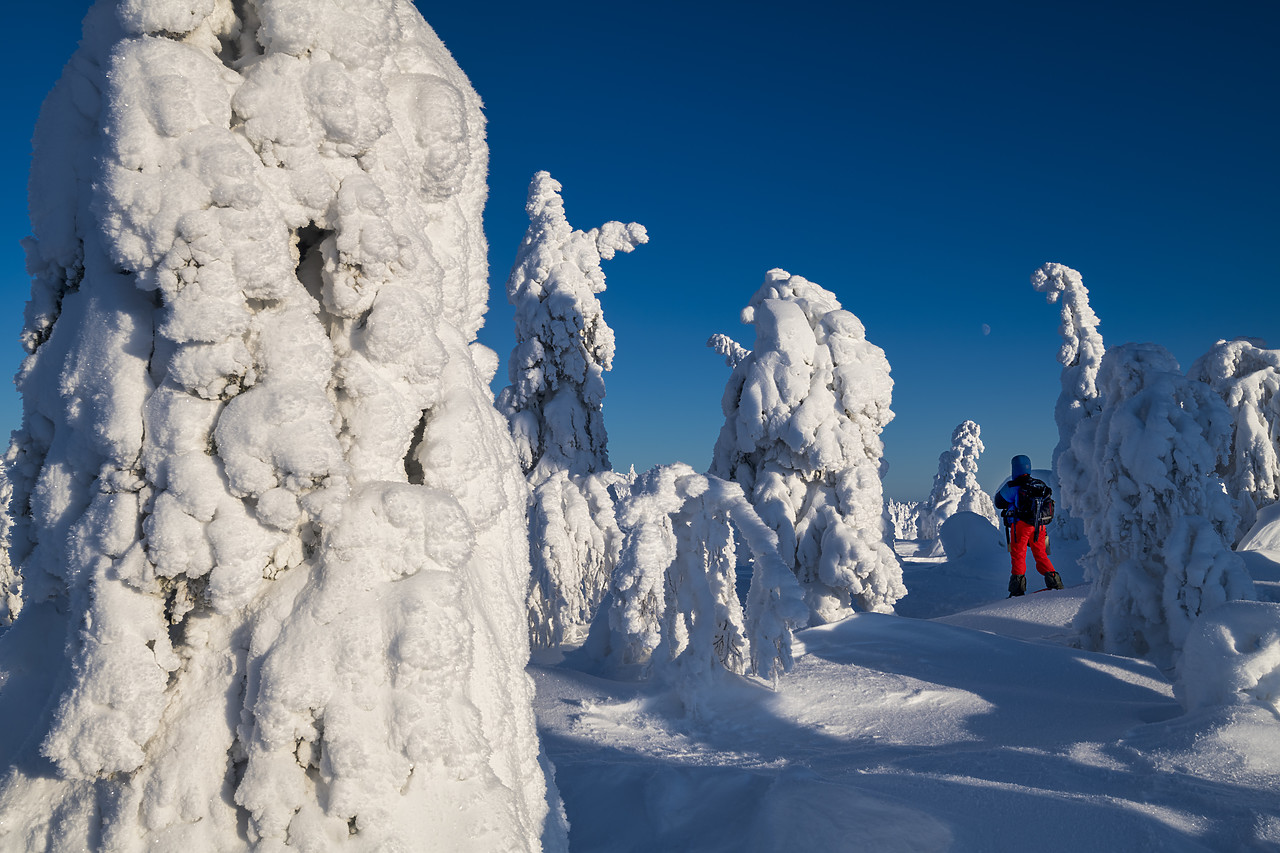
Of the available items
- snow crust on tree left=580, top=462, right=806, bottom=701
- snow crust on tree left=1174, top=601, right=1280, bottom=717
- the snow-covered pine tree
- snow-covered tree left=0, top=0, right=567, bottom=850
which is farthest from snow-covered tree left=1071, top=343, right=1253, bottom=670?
the snow-covered pine tree

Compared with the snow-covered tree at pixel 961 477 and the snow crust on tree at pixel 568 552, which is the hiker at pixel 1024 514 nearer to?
the snow crust on tree at pixel 568 552

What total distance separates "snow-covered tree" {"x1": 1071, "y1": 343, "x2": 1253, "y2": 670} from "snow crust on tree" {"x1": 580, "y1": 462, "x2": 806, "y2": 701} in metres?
4.63

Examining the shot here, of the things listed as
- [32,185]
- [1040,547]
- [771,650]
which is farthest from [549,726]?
[1040,547]

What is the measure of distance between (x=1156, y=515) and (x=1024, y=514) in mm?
3887

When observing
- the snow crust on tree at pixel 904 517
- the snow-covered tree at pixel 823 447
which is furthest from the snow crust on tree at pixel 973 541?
the snow crust on tree at pixel 904 517

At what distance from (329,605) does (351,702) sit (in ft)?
1.02

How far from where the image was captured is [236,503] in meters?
2.26

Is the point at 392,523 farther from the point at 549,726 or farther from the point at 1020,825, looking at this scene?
the point at 549,726

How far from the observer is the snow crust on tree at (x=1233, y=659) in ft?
16.1

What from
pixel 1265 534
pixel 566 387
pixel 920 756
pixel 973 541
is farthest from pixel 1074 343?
pixel 920 756

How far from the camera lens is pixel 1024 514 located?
39.6 ft

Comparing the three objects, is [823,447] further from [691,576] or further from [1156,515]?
[691,576]

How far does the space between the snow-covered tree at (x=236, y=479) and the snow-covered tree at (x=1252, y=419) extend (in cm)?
1658

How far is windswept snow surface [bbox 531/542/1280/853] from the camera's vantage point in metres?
3.76
